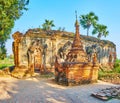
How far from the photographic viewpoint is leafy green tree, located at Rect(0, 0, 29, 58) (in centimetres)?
1966

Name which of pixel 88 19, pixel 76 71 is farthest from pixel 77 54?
pixel 88 19

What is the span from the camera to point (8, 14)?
2180cm

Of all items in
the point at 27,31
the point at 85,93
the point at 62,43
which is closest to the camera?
the point at 85,93

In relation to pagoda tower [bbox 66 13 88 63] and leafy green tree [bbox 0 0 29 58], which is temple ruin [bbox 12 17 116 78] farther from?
pagoda tower [bbox 66 13 88 63]

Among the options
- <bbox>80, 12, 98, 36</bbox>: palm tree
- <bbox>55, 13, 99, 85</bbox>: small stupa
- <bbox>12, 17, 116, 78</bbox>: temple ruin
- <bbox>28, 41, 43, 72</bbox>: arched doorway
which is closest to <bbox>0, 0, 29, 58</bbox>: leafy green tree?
<bbox>12, 17, 116, 78</bbox>: temple ruin

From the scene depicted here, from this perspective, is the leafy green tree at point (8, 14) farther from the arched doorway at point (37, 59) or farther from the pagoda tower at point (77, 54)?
the pagoda tower at point (77, 54)

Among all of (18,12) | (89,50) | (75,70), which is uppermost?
(18,12)

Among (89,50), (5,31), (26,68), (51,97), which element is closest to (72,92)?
(51,97)

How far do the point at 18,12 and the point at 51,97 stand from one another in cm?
1259

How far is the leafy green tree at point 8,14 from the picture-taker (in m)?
19.7

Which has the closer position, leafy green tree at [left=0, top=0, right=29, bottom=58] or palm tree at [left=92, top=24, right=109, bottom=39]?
leafy green tree at [left=0, top=0, right=29, bottom=58]

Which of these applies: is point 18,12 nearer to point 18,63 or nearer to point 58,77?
point 18,63

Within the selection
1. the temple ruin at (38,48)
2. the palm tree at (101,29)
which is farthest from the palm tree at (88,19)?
the temple ruin at (38,48)

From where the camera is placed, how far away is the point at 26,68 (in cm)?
2173
